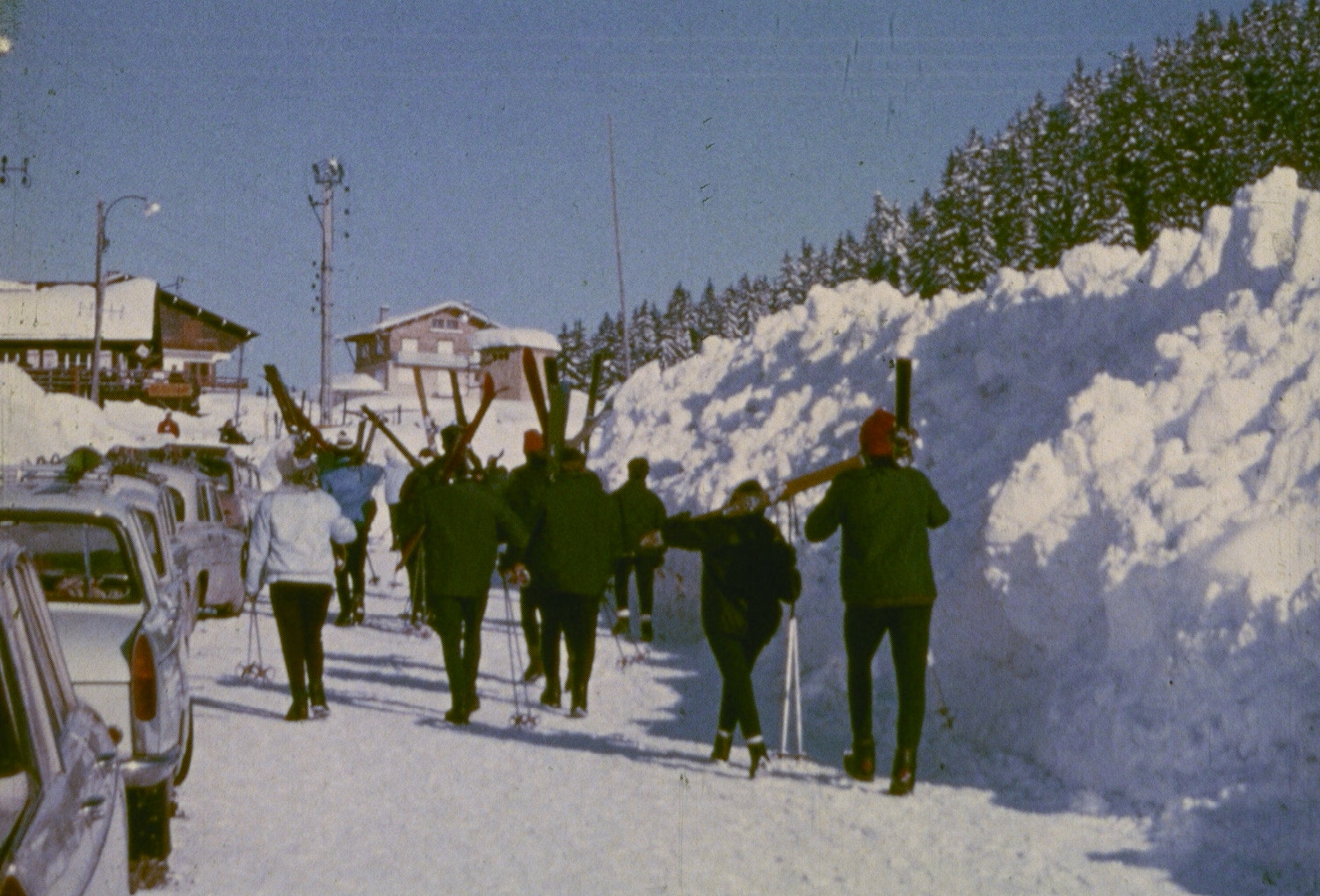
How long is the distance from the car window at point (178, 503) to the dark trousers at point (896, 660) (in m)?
8.86

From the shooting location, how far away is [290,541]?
10000 millimetres

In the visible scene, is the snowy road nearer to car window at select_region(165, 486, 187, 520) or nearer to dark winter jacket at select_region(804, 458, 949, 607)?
dark winter jacket at select_region(804, 458, 949, 607)

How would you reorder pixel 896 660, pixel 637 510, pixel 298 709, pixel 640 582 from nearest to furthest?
pixel 896 660
pixel 298 709
pixel 637 510
pixel 640 582

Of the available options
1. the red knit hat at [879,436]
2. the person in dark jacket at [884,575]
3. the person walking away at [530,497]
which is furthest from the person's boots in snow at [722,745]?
the person walking away at [530,497]

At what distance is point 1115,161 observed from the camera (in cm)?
8388

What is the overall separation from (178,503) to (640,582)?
4.85m

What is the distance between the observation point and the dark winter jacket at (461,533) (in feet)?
33.7

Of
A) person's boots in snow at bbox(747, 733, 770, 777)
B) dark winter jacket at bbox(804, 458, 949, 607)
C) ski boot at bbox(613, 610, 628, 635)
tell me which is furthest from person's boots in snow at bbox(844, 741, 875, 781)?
ski boot at bbox(613, 610, 628, 635)

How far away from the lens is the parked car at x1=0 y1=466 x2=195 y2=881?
5.81 m

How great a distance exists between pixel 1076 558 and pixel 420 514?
4686 millimetres

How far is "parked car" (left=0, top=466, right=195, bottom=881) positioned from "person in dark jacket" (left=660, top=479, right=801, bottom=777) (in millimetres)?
3082

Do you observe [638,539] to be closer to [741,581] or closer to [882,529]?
[741,581]

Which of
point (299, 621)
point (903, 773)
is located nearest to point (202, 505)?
point (299, 621)

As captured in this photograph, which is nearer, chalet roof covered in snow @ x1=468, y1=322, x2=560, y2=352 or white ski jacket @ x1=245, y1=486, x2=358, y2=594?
white ski jacket @ x1=245, y1=486, x2=358, y2=594
